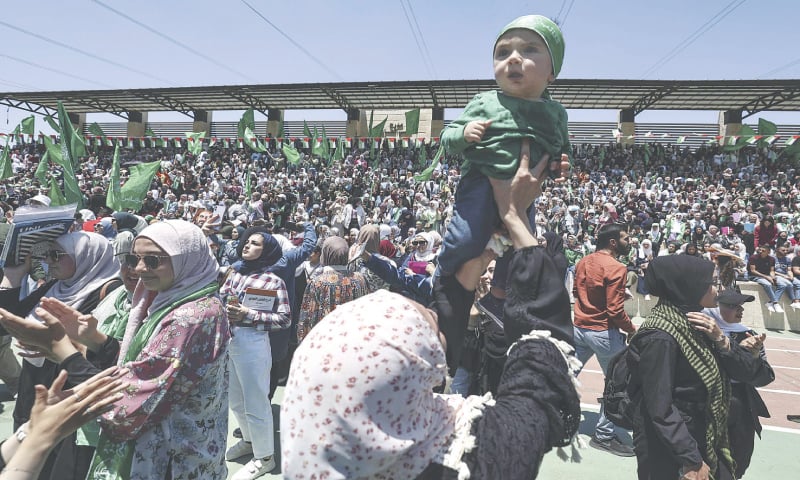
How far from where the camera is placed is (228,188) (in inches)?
883

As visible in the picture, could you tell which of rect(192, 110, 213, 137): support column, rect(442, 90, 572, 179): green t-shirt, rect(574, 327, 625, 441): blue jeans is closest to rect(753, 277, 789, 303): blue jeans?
rect(574, 327, 625, 441): blue jeans

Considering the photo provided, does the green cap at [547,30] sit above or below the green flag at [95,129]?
below

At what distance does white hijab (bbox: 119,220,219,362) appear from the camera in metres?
2.18

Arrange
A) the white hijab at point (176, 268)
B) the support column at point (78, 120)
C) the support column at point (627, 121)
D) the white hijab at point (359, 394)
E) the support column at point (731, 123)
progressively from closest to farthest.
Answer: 1. the white hijab at point (359, 394)
2. the white hijab at point (176, 268)
3. the support column at point (731, 123)
4. the support column at point (627, 121)
5. the support column at point (78, 120)

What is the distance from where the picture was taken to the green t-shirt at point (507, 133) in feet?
4.94

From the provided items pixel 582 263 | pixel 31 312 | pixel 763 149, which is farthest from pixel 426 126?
pixel 31 312

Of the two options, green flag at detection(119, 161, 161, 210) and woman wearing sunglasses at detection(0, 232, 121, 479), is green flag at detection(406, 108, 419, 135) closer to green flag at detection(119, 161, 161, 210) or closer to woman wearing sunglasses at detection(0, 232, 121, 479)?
green flag at detection(119, 161, 161, 210)

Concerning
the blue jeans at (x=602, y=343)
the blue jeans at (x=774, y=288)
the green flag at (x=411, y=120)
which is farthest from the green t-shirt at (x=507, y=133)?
the green flag at (x=411, y=120)

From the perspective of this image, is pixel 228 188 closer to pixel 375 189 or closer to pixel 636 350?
pixel 375 189

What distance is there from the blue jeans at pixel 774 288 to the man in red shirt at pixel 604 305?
28.0ft

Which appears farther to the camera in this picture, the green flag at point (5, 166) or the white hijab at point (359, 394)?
the green flag at point (5, 166)

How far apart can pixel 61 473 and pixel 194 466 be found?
0.62m

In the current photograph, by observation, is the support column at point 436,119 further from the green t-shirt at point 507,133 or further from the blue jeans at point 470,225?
the blue jeans at point 470,225

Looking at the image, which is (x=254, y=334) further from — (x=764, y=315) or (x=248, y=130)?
(x=248, y=130)
